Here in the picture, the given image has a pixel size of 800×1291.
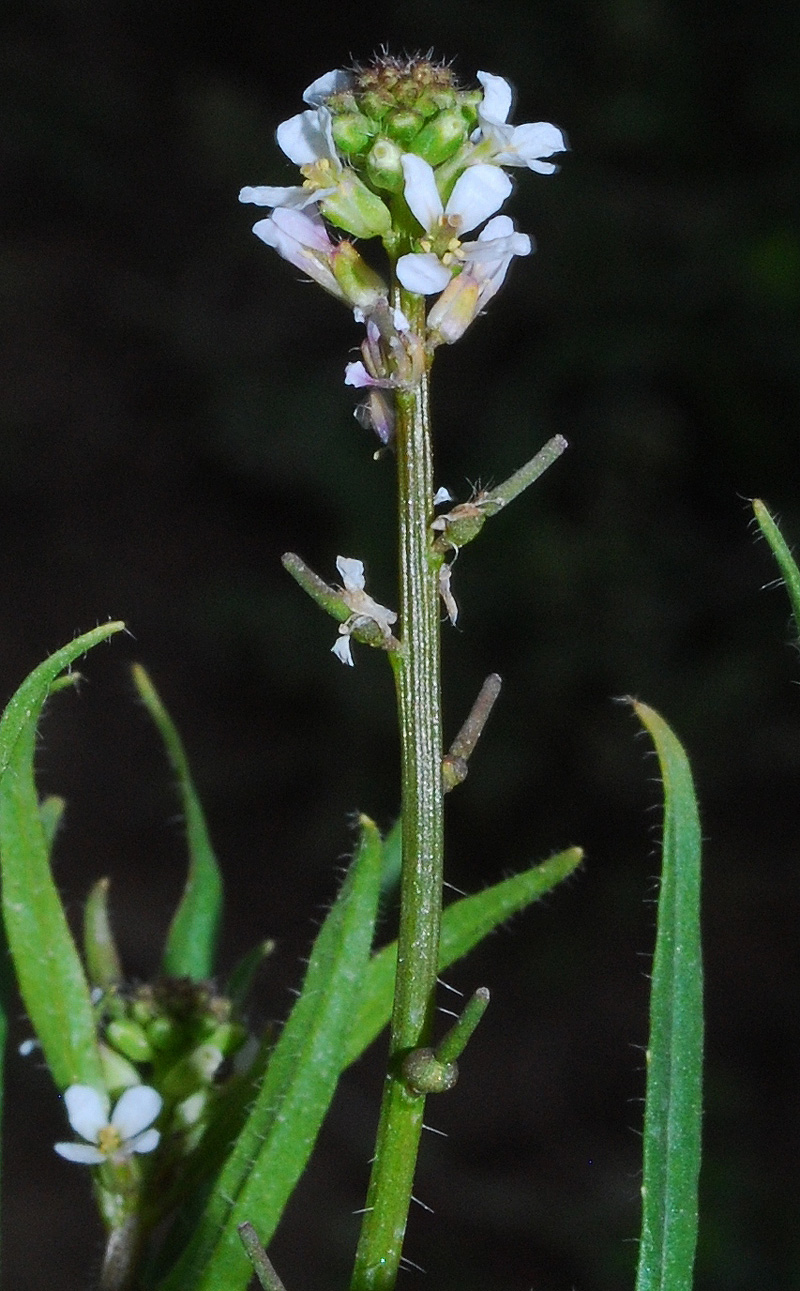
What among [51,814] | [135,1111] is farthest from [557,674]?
[135,1111]

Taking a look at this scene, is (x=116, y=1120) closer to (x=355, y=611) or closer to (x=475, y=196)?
(x=355, y=611)

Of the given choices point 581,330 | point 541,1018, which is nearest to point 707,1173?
point 541,1018

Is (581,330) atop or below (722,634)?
Answer: atop

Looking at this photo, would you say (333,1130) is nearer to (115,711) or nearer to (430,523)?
(115,711)

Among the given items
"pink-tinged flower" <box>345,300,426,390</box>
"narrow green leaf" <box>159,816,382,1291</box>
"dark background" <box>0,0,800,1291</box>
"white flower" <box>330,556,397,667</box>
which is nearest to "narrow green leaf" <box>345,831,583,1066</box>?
"narrow green leaf" <box>159,816,382,1291</box>

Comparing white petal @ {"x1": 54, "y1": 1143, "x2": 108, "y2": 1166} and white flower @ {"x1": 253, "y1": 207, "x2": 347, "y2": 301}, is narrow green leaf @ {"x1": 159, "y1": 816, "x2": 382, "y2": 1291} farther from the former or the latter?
white flower @ {"x1": 253, "y1": 207, "x2": 347, "y2": 301}

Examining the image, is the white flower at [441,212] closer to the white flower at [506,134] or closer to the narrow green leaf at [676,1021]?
the white flower at [506,134]
